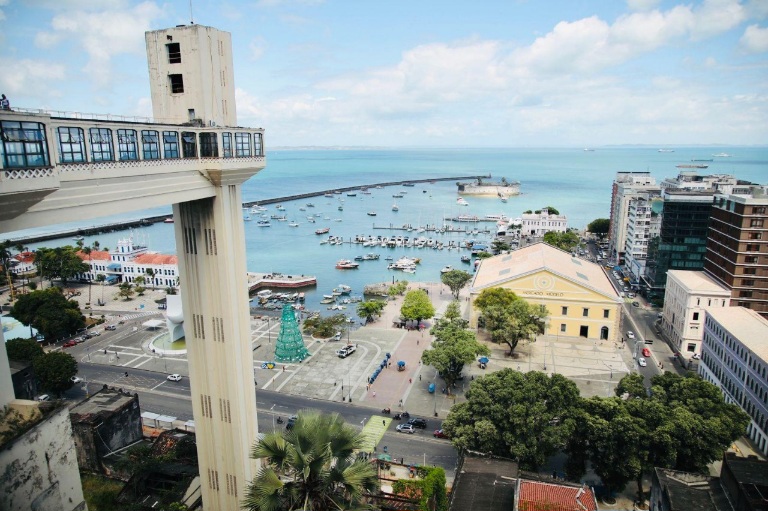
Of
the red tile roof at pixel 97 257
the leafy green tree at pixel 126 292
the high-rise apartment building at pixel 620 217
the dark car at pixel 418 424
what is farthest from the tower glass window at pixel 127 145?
the high-rise apartment building at pixel 620 217

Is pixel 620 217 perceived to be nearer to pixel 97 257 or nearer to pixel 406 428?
pixel 406 428

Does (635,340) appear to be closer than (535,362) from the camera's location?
No

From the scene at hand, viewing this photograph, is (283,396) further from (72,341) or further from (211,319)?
(72,341)

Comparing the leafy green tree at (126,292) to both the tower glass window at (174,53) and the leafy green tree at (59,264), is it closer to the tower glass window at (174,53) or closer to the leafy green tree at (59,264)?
the leafy green tree at (59,264)

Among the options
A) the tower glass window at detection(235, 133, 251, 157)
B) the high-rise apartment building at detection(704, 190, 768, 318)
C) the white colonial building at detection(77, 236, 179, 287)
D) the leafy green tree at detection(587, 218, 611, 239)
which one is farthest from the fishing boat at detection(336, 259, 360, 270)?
the tower glass window at detection(235, 133, 251, 157)

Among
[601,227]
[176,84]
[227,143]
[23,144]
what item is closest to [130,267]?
[176,84]

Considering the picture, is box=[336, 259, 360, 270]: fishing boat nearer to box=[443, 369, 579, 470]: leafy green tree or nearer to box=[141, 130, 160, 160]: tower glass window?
box=[443, 369, 579, 470]: leafy green tree

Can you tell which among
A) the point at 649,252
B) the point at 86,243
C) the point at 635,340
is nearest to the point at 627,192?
the point at 649,252
